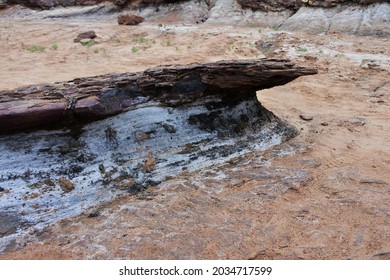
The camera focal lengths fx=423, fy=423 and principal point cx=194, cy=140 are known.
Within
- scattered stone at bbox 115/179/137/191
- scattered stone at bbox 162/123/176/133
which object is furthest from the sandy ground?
scattered stone at bbox 162/123/176/133

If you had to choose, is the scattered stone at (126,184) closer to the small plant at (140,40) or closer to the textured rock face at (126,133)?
the textured rock face at (126,133)

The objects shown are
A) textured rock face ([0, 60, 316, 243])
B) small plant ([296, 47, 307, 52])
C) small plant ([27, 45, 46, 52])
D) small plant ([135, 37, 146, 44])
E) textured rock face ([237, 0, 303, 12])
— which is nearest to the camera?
textured rock face ([0, 60, 316, 243])

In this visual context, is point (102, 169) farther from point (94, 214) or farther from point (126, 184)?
point (94, 214)

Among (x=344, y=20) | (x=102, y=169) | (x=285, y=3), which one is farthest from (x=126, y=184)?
(x=285, y=3)

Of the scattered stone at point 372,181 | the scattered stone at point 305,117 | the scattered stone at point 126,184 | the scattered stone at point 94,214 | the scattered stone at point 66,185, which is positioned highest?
A: the scattered stone at point 66,185

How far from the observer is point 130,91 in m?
3.80

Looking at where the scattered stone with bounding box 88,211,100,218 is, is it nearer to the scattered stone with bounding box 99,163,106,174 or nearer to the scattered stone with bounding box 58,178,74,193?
the scattered stone with bounding box 58,178,74,193

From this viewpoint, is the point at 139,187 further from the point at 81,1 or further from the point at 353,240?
the point at 81,1

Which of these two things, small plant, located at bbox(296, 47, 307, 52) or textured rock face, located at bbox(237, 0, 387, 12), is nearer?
small plant, located at bbox(296, 47, 307, 52)

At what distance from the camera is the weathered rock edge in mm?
3314

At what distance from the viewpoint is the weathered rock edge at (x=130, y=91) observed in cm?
331

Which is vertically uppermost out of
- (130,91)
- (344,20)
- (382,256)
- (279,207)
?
(130,91)

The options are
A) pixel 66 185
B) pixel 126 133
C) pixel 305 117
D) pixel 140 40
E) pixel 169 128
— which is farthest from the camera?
pixel 140 40

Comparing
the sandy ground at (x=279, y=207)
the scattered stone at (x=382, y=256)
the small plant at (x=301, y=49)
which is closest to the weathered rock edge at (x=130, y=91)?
the sandy ground at (x=279, y=207)
